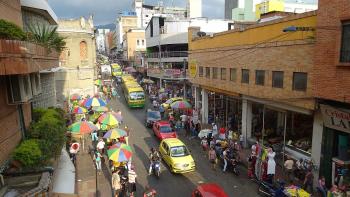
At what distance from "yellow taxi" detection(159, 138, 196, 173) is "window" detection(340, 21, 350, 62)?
30.5 feet

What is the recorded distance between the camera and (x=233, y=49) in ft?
69.7

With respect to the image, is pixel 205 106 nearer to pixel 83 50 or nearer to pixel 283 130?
pixel 283 130

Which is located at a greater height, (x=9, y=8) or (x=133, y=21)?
(x=133, y=21)

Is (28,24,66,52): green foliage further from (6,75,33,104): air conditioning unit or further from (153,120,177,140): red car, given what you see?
(153,120,177,140): red car

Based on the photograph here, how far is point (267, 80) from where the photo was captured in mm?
17266

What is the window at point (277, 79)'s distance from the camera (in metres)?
16.1

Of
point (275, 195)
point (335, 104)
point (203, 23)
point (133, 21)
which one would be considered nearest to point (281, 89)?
point (335, 104)

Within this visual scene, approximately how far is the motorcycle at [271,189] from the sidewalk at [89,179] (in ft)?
24.8

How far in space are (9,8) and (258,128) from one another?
17.5 meters

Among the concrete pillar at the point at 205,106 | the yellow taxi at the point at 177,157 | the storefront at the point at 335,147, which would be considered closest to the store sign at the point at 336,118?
the storefront at the point at 335,147

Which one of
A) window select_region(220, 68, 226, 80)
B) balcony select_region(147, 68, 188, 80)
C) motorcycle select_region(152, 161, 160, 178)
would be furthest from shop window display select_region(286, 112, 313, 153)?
balcony select_region(147, 68, 188, 80)

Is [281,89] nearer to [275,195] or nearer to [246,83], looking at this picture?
[246,83]

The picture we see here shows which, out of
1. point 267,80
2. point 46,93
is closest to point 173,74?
point 46,93

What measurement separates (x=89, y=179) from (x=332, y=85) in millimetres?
13246
